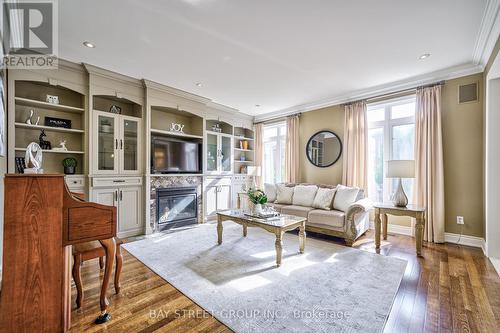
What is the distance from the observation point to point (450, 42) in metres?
2.74

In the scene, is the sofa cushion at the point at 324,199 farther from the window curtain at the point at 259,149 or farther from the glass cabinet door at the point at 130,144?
the glass cabinet door at the point at 130,144

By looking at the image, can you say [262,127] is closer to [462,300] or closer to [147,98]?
[147,98]

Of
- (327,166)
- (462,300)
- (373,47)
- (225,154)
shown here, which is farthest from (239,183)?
(462,300)

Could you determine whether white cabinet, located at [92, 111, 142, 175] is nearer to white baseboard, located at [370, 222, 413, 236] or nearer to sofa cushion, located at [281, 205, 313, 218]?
sofa cushion, located at [281, 205, 313, 218]

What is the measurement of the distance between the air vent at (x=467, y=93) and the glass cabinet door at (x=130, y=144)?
5.48m

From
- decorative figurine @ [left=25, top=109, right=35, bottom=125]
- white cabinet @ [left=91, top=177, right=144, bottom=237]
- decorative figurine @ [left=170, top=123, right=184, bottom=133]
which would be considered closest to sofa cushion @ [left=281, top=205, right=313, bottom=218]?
white cabinet @ [left=91, top=177, right=144, bottom=237]

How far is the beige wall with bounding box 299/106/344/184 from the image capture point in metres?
4.87

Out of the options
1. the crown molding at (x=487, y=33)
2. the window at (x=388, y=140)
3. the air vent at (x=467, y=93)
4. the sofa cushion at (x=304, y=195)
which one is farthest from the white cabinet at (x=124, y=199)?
the air vent at (x=467, y=93)

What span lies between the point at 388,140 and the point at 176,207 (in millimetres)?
4424

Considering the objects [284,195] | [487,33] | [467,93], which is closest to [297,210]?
[284,195]

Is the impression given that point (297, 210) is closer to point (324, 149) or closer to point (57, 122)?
point (324, 149)

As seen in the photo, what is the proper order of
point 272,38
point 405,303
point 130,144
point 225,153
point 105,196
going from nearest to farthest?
point 405,303 → point 272,38 → point 105,196 → point 130,144 → point 225,153

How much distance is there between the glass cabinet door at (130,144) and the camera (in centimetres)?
388

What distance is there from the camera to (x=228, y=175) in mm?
5590
